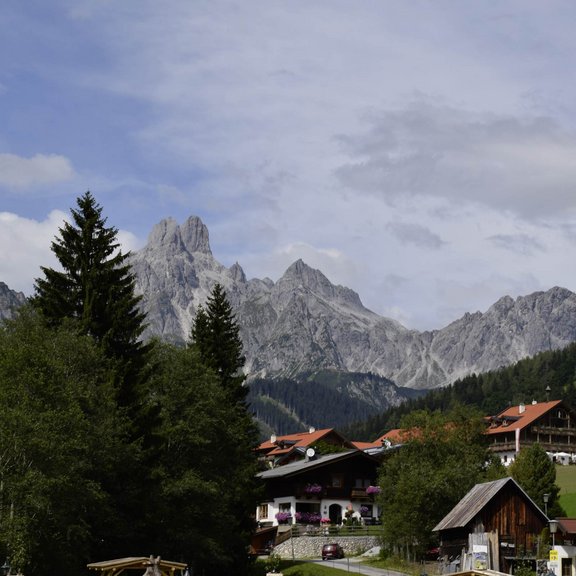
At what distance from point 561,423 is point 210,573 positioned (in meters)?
106

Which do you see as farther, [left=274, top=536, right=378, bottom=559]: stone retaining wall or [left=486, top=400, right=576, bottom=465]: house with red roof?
[left=486, top=400, right=576, bottom=465]: house with red roof

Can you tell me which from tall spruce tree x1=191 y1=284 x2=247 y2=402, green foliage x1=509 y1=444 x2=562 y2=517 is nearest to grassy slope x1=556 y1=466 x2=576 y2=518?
green foliage x1=509 y1=444 x2=562 y2=517

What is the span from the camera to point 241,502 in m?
71.4

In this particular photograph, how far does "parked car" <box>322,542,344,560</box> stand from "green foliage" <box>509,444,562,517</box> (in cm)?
1546

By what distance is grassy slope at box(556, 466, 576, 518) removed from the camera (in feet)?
298

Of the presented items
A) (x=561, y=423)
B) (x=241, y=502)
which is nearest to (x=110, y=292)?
(x=241, y=502)

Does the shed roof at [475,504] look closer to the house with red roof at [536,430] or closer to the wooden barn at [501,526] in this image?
the wooden barn at [501,526]

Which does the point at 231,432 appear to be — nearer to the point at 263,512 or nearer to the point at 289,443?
the point at 263,512

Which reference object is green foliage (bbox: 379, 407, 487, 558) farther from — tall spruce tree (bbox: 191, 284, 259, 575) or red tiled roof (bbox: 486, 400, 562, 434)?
red tiled roof (bbox: 486, 400, 562, 434)

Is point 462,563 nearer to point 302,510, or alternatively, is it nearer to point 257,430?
point 257,430

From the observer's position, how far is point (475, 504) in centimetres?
6750

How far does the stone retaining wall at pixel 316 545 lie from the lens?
8900cm

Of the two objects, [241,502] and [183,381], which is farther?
[241,502]

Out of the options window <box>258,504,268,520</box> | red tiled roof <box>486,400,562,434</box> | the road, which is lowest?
the road
